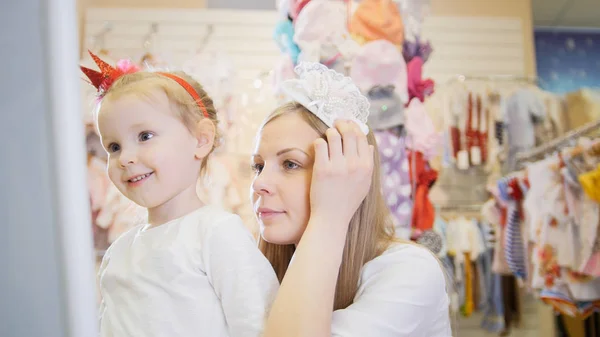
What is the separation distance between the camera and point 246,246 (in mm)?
755

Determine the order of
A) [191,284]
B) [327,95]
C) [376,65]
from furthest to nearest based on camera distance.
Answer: [376,65] < [327,95] < [191,284]

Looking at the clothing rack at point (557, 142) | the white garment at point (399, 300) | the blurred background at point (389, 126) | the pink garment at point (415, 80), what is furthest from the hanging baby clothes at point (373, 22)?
the white garment at point (399, 300)

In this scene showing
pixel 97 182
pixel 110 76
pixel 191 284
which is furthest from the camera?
pixel 97 182

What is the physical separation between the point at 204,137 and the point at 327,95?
249mm

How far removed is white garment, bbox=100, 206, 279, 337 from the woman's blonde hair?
0.20 m

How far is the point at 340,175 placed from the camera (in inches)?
31.7

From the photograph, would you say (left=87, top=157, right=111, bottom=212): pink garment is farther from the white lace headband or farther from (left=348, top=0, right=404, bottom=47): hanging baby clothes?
the white lace headband

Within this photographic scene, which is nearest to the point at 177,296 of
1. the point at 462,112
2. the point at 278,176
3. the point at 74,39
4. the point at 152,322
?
the point at 152,322

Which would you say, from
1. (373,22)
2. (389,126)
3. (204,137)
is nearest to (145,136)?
(204,137)

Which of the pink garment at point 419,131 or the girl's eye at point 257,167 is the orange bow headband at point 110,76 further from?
the pink garment at point 419,131

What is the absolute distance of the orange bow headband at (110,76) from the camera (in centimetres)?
84

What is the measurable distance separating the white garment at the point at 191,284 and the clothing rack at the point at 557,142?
2315 mm

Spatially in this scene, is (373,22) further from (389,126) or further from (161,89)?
(161,89)

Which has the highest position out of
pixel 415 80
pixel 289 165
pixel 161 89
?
pixel 415 80
